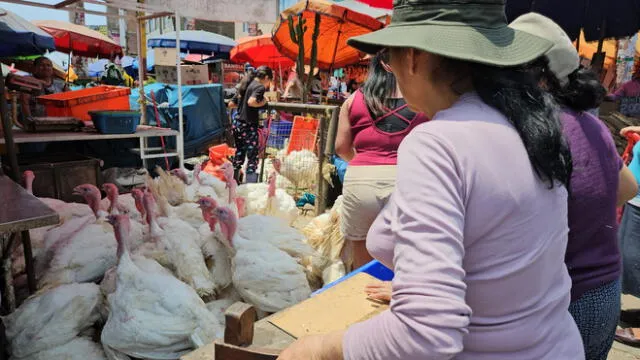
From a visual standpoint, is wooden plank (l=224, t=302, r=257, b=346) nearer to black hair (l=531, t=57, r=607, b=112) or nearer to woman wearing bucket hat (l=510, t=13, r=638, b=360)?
woman wearing bucket hat (l=510, t=13, r=638, b=360)

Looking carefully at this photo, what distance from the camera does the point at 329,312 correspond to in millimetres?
1608

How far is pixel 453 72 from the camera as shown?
91 centimetres

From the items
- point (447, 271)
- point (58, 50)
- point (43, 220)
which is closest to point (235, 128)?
point (43, 220)

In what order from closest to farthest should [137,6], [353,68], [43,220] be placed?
1. [43,220]
2. [137,6]
3. [353,68]

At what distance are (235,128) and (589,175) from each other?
6140 mm

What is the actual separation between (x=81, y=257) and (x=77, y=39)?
11.3 m

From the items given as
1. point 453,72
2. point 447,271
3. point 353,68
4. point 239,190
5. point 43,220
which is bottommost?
point 239,190

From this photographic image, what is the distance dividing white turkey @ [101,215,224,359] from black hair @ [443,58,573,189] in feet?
6.92

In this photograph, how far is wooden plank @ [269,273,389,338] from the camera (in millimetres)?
1495

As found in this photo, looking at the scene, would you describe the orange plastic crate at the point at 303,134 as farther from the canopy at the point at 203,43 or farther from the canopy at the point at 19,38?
the canopy at the point at 203,43

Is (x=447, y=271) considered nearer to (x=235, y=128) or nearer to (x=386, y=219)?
(x=386, y=219)

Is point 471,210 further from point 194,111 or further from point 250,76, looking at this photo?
point 194,111

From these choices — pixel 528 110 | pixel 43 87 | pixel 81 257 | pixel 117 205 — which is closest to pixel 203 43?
pixel 43 87

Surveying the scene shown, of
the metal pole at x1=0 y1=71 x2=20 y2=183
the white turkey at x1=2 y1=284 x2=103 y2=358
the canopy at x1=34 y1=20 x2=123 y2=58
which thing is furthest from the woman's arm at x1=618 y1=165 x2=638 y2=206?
the canopy at x1=34 y1=20 x2=123 y2=58
